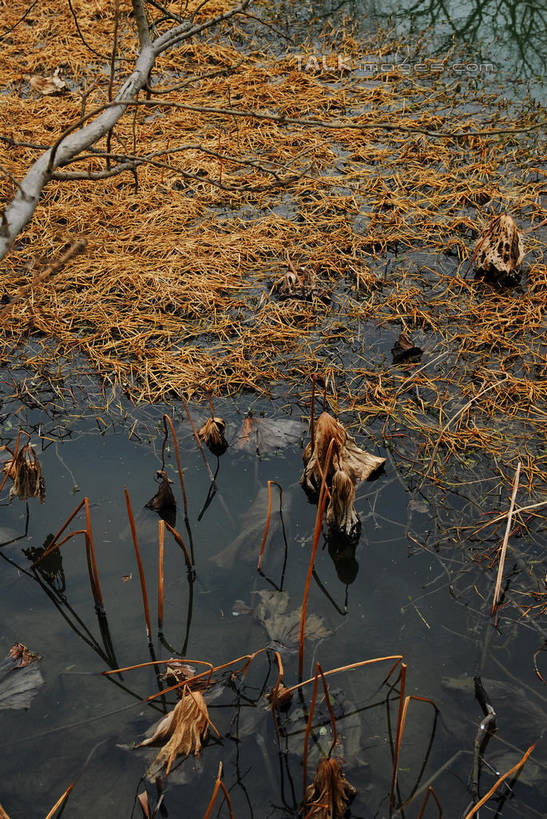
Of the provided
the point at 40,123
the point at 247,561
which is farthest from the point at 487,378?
the point at 40,123

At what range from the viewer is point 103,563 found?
2371 millimetres

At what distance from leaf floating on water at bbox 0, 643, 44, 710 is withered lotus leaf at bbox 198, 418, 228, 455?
3.28 feet

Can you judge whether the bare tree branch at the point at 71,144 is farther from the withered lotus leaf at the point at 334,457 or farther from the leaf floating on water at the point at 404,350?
the leaf floating on water at the point at 404,350

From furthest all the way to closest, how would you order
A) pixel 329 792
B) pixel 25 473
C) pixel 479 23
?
pixel 479 23, pixel 25 473, pixel 329 792

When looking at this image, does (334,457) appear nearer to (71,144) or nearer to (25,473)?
(25,473)

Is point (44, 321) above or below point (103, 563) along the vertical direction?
above

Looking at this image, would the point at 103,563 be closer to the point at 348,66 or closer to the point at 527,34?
the point at 348,66

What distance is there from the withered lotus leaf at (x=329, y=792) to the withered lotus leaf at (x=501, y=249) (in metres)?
2.59

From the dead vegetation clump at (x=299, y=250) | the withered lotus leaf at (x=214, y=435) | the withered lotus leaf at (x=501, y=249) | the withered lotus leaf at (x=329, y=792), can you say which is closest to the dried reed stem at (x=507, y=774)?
the withered lotus leaf at (x=329, y=792)

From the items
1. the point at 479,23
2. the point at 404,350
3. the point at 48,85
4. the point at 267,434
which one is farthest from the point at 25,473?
→ the point at 479,23

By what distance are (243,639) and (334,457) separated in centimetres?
65

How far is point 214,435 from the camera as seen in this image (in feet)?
8.86

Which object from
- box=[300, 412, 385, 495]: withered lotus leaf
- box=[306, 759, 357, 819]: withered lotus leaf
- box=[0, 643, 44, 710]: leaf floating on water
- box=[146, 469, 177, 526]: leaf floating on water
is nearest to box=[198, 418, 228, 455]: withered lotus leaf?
box=[146, 469, 177, 526]: leaf floating on water

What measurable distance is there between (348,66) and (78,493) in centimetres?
453
